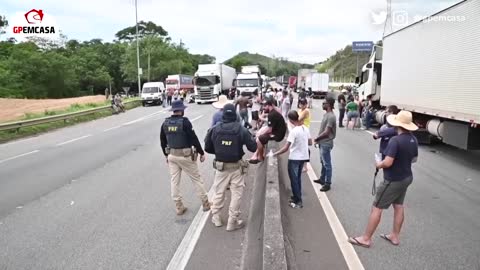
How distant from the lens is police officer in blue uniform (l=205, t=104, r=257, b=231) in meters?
5.61

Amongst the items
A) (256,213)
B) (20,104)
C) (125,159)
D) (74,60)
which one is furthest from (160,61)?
(256,213)

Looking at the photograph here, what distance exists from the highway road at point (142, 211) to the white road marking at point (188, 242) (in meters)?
0.09

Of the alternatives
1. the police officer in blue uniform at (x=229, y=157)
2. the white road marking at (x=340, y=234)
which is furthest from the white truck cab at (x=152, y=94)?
the police officer in blue uniform at (x=229, y=157)

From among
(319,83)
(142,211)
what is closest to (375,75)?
(142,211)

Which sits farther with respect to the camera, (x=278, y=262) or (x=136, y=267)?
(x=136, y=267)

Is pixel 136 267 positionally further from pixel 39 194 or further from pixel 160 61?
pixel 160 61

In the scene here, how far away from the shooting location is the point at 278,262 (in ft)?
13.8

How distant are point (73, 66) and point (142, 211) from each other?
74447 mm

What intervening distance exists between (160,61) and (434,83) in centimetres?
6799

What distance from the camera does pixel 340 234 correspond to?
5.56 metres

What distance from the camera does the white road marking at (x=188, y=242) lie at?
4621 mm

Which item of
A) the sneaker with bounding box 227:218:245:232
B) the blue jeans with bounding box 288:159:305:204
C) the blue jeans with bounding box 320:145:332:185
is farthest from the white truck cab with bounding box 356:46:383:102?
the sneaker with bounding box 227:218:245:232

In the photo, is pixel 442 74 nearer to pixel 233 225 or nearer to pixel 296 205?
pixel 296 205

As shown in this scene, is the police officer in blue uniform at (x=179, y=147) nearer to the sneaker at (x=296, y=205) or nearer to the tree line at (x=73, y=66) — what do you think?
the sneaker at (x=296, y=205)
